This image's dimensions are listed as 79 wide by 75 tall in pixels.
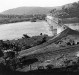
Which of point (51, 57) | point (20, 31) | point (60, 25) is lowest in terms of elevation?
point (20, 31)

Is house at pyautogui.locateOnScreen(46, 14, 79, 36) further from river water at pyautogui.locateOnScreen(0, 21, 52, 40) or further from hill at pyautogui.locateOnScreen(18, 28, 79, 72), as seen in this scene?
hill at pyautogui.locateOnScreen(18, 28, 79, 72)

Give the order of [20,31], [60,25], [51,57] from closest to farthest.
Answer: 1. [51,57]
2. [60,25]
3. [20,31]

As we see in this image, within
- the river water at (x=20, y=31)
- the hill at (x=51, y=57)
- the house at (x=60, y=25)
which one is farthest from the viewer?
the river water at (x=20, y=31)

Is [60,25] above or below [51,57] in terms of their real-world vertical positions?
above

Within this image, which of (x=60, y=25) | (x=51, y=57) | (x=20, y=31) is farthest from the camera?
(x=20, y=31)

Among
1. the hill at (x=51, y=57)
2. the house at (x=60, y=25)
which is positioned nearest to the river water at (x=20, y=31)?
the house at (x=60, y=25)

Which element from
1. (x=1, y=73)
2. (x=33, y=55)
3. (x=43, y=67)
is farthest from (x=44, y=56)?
(x=1, y=73)

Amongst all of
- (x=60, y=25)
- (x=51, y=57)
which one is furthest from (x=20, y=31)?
(x=51, y=57)

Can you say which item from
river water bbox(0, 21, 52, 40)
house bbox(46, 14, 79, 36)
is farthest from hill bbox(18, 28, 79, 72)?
river water bbox(0, 21, 52, 40)

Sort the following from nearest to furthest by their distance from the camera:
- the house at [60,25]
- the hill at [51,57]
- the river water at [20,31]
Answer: the hill at [51,57]
the house at [60,25]
the river water at [20,31]

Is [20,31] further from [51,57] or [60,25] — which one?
[51,57]

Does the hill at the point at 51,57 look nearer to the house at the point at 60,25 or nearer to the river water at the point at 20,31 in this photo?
the house at the point at 60,25

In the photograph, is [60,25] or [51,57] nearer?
[51,57]
